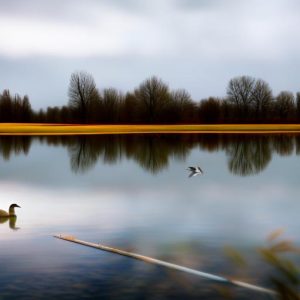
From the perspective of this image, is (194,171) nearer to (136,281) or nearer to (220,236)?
(220,236)

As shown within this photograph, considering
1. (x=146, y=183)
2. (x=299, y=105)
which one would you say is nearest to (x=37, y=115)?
(x=299, y=105)

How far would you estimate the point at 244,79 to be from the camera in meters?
106

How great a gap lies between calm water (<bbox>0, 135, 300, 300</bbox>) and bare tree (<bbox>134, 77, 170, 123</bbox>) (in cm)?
6755

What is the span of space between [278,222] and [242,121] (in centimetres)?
8986

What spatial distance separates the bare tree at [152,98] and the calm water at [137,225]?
67546 mm

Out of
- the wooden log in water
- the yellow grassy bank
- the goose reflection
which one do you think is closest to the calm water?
the wooden log in water

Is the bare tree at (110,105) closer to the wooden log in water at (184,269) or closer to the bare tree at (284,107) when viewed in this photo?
the bare tree at (284,107)

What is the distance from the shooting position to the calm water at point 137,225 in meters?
8.48

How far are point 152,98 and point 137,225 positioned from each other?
86.9 meters

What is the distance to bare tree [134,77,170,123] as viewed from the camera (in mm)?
98812

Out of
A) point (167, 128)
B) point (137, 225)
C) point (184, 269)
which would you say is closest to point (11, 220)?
point (137, 225)

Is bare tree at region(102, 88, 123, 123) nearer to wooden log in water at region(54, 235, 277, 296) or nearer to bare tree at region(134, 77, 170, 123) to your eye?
bare tree at region(134, 77, 170, 123)

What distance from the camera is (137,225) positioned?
13922mm

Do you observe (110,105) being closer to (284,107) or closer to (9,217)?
(284,107)
